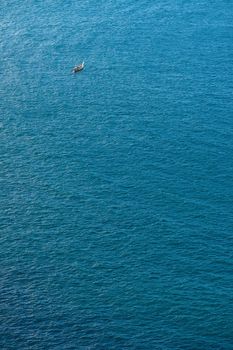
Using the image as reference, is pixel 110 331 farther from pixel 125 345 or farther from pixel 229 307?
pixel 229 307

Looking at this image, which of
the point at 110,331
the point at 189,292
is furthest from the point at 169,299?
the point at 110,331

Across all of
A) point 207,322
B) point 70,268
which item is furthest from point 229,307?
point 70,268

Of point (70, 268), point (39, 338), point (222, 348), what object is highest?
point (70, 268)

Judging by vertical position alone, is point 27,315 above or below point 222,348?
above

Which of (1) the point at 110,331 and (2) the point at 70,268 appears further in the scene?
(2) the point at 70,268

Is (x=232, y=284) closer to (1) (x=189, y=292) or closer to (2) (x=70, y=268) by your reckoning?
(1) (x=189, y=292)

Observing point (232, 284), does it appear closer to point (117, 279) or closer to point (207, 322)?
point (207, 322)

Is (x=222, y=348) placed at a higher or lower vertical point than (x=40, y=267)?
lower

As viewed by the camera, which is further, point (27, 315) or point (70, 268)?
point (70, 268)
